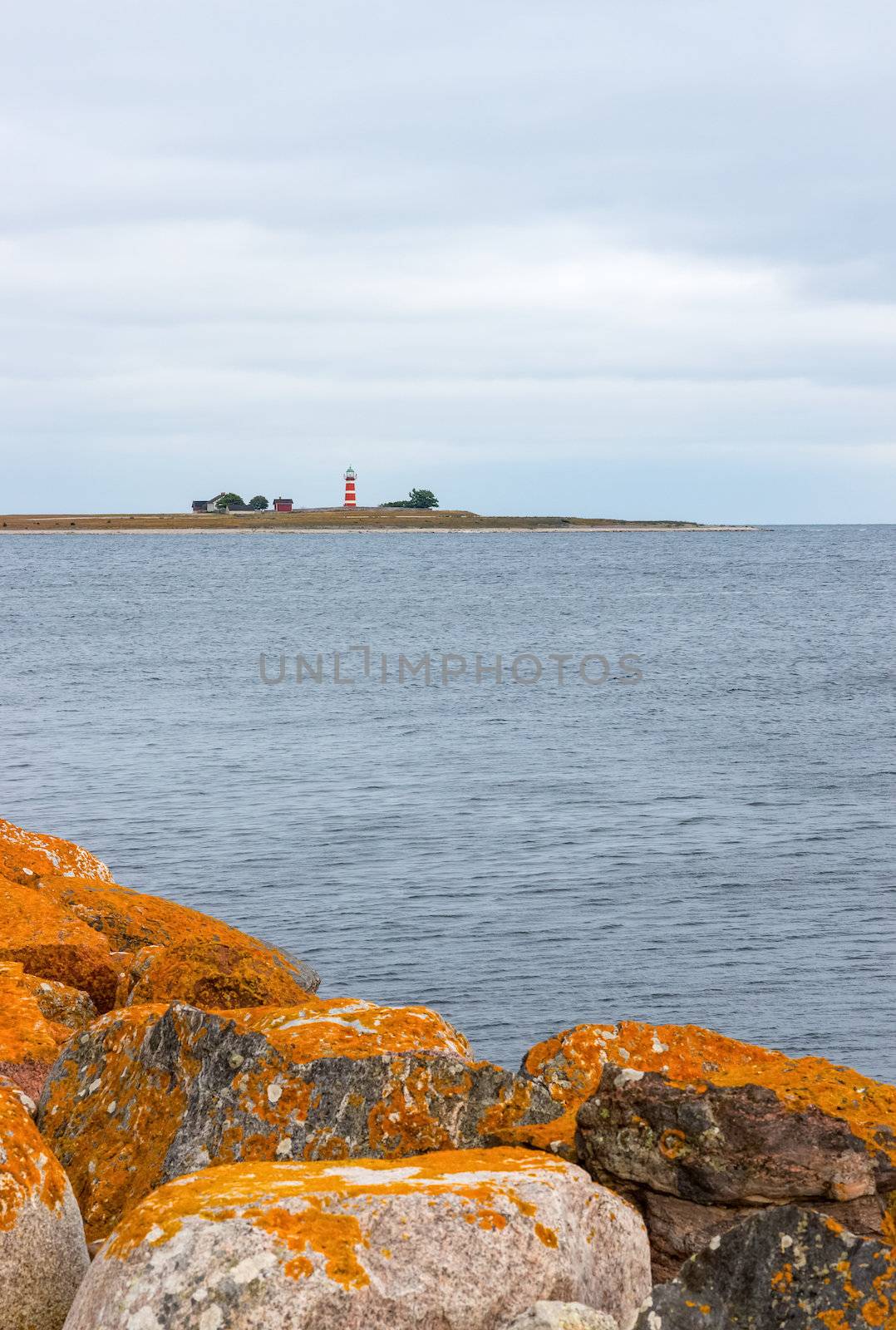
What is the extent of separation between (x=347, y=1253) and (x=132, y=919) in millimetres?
8903

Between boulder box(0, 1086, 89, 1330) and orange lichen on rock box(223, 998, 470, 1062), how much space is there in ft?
4.59

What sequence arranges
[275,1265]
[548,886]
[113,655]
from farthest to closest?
[113,655]
[548,886]
[275,1265]

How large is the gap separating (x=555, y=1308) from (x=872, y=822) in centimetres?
2435

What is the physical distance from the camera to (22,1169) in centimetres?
591

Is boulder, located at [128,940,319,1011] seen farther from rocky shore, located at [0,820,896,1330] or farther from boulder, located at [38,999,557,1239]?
boulder, located at [38,999,557,1239]

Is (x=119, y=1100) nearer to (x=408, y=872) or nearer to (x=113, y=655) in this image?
(x=408, y=872)

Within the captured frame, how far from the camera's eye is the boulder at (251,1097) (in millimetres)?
6773

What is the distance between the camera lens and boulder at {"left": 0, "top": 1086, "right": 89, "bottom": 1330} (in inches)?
225

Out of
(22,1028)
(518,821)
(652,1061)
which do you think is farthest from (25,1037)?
(518,821)

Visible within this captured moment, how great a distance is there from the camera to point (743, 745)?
38438mm

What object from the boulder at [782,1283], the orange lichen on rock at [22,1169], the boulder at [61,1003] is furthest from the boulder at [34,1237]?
the boulder at [61,1003]

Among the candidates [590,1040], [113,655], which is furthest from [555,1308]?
[113,655]

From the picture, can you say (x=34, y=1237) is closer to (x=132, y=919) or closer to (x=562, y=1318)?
(x=562, y=1318)

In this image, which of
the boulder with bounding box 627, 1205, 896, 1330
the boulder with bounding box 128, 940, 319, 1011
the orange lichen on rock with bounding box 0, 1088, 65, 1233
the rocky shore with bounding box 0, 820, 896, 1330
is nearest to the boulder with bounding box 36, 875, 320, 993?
the boulder with bounding box 128, 940, 319, 1011
